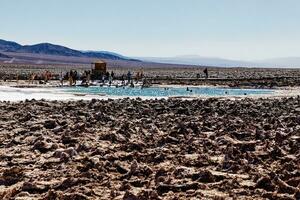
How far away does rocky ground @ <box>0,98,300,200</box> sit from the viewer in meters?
8.18

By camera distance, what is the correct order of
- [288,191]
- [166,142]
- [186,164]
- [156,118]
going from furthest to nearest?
1. [156,118]
2. [166,142]
3. [186,164]
4. [288,191]

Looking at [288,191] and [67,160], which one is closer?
[288,191]

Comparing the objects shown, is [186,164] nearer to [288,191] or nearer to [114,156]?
[114,156]

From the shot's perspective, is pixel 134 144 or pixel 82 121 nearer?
pixel 134 144

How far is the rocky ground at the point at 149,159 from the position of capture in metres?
8.18

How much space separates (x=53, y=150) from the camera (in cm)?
1155

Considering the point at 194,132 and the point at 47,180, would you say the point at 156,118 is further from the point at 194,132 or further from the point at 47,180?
the point at 47,180

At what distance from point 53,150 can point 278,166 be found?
4.58 m

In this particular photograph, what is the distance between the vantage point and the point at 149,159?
Answer: 10500 millimetres

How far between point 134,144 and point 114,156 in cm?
137

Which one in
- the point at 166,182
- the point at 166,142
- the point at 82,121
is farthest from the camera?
the point at 82,121

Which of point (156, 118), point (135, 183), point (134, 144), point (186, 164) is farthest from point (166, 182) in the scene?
point (156, 118)

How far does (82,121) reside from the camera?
16.7 meters

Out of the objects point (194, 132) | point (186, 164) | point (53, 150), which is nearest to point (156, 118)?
point (194, 132)
